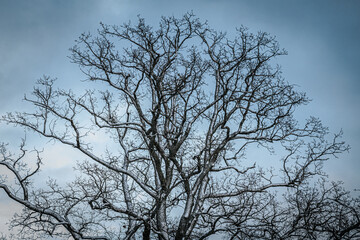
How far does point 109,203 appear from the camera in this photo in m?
9.66

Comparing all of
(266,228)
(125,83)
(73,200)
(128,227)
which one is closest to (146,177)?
(128,227)

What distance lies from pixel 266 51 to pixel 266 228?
6.40 m

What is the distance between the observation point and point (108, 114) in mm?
11969

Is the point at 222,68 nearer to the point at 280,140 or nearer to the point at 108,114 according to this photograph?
the point at 280,140

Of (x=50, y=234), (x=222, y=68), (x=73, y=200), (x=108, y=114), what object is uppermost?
(x=222, y=68)

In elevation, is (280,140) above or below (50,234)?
above

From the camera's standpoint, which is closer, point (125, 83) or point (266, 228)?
point (266, 228)

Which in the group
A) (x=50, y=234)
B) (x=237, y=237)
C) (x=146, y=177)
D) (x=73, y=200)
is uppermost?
(x=146, y=177)

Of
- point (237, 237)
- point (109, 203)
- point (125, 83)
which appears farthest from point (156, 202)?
point (125, 83)

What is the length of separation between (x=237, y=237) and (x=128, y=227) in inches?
155

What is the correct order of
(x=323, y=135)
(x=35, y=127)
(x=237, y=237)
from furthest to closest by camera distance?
1. (x=323, y=135)
2. (x=35, y=127)
3. (x=237, y=237)

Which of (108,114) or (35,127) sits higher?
(108,114)

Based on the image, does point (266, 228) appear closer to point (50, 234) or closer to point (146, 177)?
point (146, 177)

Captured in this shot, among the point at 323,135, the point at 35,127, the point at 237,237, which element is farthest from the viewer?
the point at 323,135
